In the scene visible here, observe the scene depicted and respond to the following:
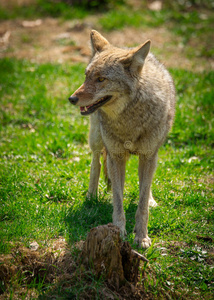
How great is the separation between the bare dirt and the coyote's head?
5.90 metres

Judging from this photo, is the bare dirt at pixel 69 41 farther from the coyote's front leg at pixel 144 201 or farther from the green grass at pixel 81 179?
the coyote's front leg at pixel 144 201

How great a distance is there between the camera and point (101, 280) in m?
3.63

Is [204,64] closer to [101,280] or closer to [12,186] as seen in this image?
[12,186]

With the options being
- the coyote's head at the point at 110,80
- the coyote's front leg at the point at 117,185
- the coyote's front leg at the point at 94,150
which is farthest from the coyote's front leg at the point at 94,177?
the coyote's head at the point at 110,80

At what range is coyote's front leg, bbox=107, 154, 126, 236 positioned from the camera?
177 inches

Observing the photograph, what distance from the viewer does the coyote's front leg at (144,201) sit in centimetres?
435

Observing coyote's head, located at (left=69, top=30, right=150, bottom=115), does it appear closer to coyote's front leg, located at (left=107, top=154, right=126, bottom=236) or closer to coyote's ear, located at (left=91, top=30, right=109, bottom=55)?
coyote's ear, located at (left=91, top=30, right=109, bottom=55)

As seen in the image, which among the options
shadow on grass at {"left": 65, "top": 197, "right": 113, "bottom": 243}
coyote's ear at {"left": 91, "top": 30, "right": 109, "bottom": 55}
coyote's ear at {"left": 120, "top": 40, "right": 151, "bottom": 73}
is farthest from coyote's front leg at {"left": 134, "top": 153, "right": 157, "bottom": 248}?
coyote's ear at {"left": 91, "top": 30, "right": 109, "bottom": 55}

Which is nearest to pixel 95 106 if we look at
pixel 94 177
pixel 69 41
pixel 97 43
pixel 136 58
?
pixel 136 58

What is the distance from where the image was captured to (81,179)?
5852 millimetres

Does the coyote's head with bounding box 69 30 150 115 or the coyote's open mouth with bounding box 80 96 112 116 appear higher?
the coyote's head with bounding box 69 30 150 115

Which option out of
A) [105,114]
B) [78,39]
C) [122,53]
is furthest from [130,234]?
[78,39]

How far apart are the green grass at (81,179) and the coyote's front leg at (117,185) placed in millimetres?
262

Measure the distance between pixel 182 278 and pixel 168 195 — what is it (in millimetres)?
1715
